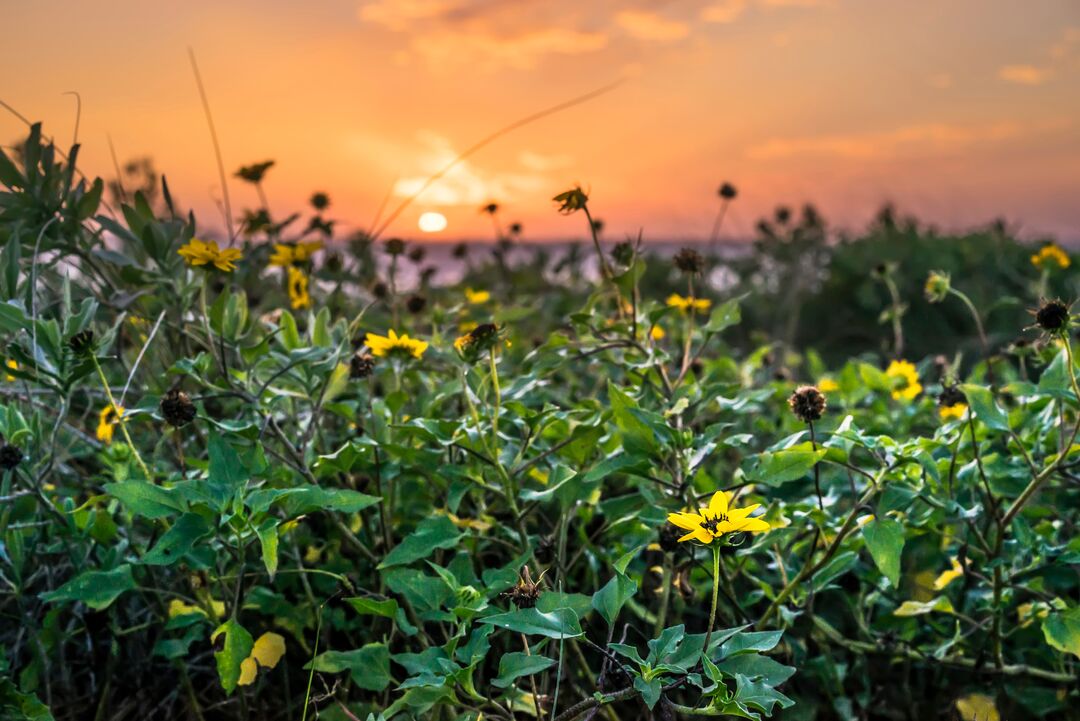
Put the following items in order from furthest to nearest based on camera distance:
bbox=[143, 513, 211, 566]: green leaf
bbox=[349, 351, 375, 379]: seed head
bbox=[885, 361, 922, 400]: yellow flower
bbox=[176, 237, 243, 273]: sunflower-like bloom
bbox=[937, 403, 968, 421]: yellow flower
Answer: bbox=[885, 361, 922, 400]: yellow flower, bbox=[937, 403, 968, 421]: yellow flower, bbox=[349, 351, 375, 379]: seed head, bbox=[176, 237, 243, 273]: sunflower-like bloom, bbox=[143, 513, 211, 566]: green leaf

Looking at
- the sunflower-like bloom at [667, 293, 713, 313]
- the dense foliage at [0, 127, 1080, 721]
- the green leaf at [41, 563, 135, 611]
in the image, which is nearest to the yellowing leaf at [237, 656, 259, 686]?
the dense foliage at [0, 127, 1080, 721]

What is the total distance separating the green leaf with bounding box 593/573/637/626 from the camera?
1048mm

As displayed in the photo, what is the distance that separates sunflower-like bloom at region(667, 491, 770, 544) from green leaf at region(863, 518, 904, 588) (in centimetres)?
28

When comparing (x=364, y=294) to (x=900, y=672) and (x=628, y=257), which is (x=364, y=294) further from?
(x=900, y=672)

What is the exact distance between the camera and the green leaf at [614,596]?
3.44 feet

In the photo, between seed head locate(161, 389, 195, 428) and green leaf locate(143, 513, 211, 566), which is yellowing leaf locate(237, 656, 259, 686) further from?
seed head locate(161, 389, 195, 428)

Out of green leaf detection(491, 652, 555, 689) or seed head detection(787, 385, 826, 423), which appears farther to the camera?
seed head detection(787, 385, 826, 423)

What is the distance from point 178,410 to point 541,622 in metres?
0.56

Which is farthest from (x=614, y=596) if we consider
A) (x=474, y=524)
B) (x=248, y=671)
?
(x=248, y=671)

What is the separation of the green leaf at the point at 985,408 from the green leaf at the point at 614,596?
21.6 inches

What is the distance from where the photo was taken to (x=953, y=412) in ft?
6.01

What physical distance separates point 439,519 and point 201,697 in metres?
0.55

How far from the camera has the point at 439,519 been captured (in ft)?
4.21

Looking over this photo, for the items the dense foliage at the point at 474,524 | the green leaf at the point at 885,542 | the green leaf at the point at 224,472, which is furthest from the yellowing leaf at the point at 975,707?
the green leaf at the point at 224,472
